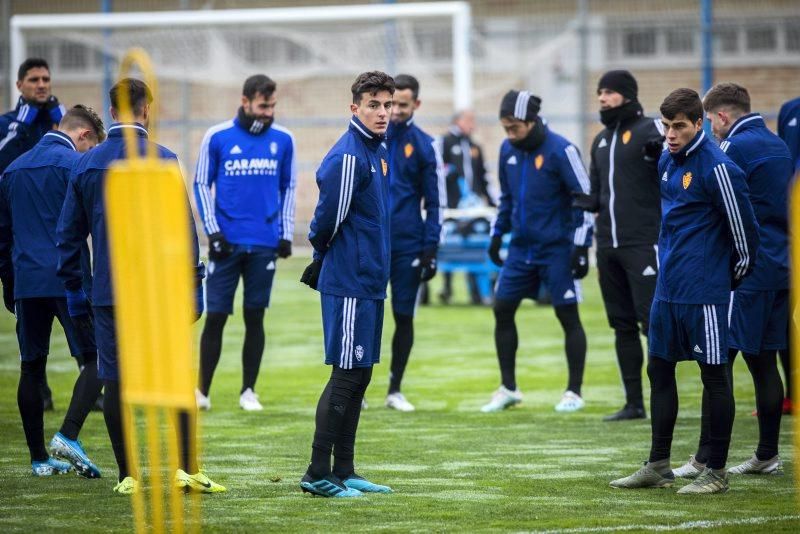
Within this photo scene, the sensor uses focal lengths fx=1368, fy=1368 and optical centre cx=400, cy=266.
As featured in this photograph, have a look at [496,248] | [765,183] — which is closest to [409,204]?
[496,248]

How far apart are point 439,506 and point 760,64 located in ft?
57.5

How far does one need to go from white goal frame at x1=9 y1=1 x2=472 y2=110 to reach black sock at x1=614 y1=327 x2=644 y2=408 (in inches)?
→ 408

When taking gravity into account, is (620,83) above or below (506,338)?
above

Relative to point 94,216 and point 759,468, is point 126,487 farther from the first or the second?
point 759,468

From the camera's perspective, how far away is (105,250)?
6.84m

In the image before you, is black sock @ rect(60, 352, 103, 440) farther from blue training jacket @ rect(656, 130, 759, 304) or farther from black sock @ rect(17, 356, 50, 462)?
Answer: blue training jacket @ rect(656, 130, 759, 304)

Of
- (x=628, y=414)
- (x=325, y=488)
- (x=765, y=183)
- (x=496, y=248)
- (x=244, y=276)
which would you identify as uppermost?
(x=765, y=183)

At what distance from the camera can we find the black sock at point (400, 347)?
10500 mm

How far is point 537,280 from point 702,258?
3.55m

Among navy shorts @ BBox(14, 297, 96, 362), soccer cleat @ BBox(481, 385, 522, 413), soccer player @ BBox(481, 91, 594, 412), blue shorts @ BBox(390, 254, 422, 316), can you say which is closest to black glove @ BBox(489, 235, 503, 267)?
soccer player @ BBox(481, 91, 594, 412)

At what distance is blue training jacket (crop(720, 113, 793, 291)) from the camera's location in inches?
309

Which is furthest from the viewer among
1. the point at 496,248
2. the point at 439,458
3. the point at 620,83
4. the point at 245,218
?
the point at 496,248

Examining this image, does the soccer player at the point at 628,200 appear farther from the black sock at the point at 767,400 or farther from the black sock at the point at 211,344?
the black sock at the point at 211,344

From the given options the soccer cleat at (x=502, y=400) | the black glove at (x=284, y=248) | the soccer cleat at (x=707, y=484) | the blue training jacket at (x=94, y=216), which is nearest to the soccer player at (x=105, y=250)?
the blue training jacket at (x=94, y=216)
